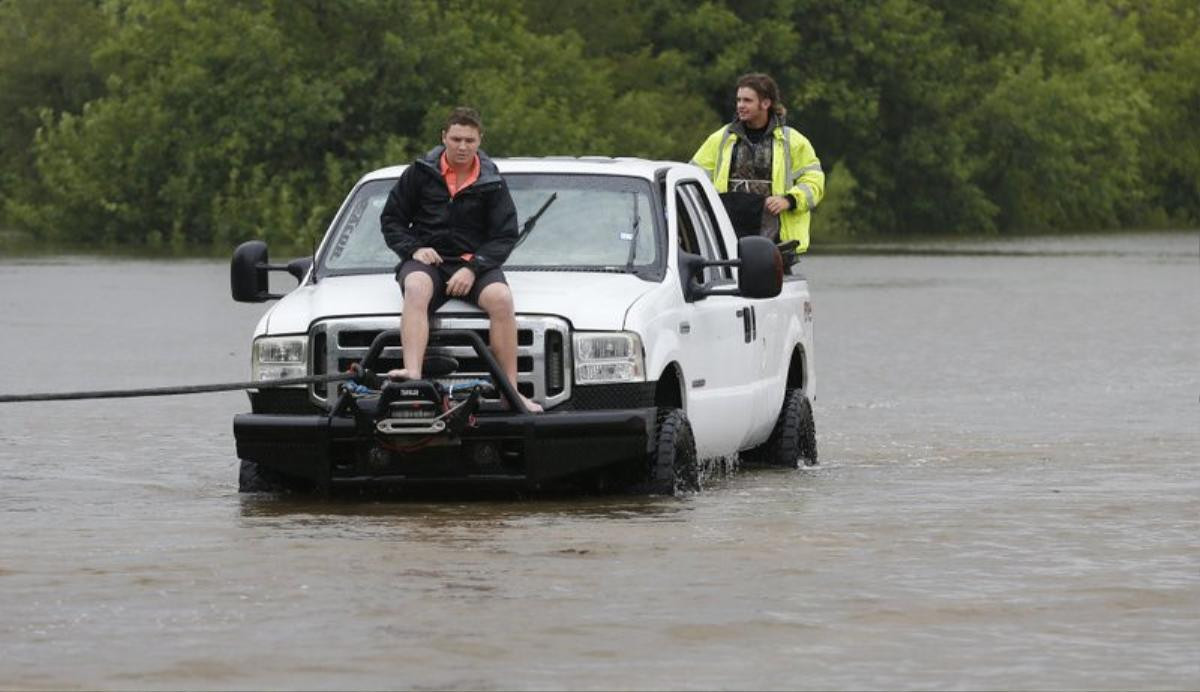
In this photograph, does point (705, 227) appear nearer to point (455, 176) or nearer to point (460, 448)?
point (455, 176)

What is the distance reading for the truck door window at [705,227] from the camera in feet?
48.0

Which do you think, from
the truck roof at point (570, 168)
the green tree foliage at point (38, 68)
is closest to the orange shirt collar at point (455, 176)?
the truck roof at point (570, 168)

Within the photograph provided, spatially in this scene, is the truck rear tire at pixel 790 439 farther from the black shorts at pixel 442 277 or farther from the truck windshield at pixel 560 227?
the black shorts at pixel 442 277

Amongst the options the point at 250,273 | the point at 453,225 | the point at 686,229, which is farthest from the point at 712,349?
the point at 250,273

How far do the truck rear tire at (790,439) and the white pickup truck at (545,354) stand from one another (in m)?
0.71

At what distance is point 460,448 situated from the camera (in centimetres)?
1272

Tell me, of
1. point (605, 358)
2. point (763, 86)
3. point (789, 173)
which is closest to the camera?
point (605, 358)

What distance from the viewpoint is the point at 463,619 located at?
9258 mm

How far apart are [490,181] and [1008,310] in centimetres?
2458

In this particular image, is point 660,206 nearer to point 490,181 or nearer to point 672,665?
point 490,181

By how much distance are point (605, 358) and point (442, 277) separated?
2.52 ft

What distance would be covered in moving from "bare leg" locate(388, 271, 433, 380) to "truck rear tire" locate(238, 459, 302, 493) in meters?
1.02

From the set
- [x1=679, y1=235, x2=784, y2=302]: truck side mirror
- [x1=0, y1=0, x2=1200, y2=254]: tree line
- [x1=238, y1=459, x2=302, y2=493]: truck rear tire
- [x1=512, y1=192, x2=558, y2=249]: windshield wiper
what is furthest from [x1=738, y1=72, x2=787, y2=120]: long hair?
[x1=0, y1=0, x2=1200, y2=254]: tree line

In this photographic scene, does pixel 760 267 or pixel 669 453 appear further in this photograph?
pixel 760 267
